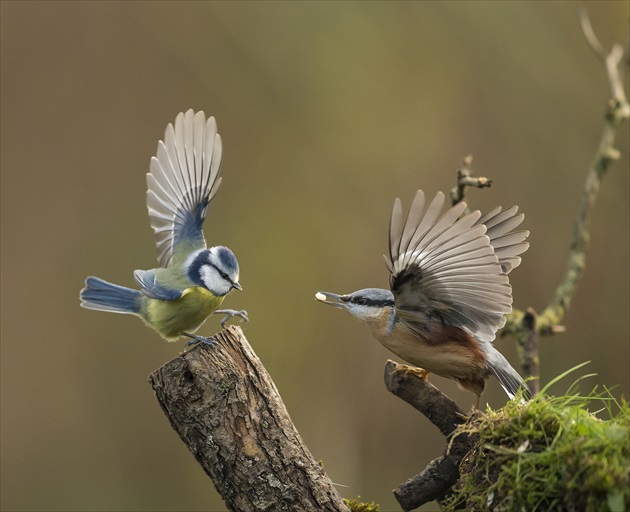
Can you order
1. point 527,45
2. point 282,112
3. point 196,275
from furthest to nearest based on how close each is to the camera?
point 282,112, point 527,45, point 196,275

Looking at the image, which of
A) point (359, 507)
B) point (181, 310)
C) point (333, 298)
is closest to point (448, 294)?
point (333, 298)

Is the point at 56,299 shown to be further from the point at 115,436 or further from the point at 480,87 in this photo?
the point at 480,87

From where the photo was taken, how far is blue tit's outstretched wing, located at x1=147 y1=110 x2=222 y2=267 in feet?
10.6

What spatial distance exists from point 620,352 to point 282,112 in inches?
113

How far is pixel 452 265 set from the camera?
262 centimetres

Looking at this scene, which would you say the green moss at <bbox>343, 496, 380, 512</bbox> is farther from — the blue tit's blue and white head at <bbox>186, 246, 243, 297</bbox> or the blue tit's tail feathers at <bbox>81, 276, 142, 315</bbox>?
the blue tit's tail feathers at <bbox>81, 276, 142, 315</bbox>

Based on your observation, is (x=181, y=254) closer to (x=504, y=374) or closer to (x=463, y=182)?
(x=463, y=182)

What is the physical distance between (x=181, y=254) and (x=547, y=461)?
5.67ft

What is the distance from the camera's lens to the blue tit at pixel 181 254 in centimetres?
309

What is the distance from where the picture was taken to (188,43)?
242 inches

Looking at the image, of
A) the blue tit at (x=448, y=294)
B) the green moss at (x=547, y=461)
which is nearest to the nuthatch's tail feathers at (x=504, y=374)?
the blue tit at (x=448, y=294)

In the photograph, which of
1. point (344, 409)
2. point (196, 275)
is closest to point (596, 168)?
point (196, 275)

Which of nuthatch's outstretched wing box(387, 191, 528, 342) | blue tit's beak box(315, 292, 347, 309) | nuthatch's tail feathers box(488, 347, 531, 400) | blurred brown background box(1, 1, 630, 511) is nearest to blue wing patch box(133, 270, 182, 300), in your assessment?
blue tit's beak box(315, 292, 347, 309)

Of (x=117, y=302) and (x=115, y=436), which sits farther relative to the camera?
(x=115, y=436)
